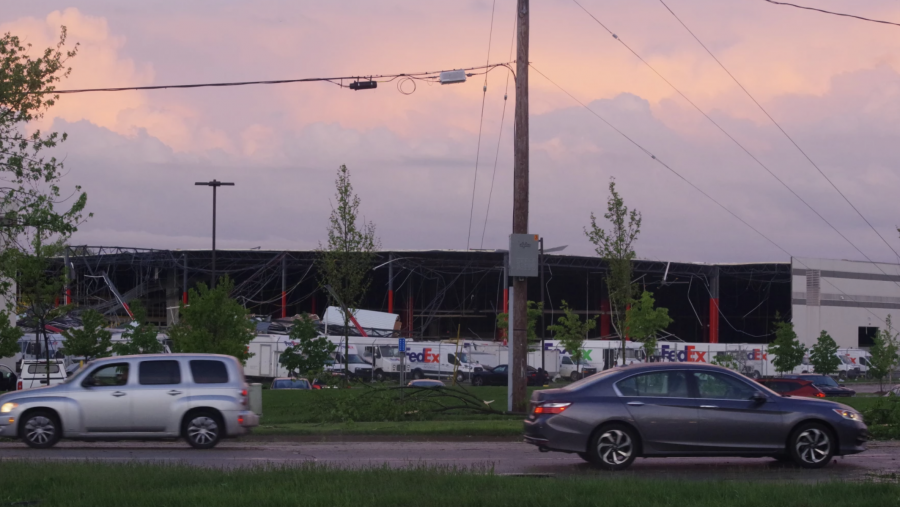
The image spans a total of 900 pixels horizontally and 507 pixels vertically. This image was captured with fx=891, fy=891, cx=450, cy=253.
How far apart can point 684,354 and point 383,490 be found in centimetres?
4815

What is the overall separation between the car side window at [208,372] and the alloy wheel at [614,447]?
7228 mm

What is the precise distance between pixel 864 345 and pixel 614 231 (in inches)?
2069

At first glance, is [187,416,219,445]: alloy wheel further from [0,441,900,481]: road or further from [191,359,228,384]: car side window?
[191,359,228,384]: car side window

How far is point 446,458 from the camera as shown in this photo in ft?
Answer: 44.3

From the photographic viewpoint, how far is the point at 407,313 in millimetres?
76000

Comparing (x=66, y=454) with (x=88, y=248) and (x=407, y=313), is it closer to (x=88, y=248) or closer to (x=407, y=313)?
(x=88, y=248)

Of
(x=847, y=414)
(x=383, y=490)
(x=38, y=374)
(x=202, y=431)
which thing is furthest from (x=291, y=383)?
(x=383, y=490)

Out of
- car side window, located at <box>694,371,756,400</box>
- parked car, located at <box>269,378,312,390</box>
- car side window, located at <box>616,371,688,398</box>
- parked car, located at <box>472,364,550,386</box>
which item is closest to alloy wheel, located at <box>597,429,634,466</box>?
car side window, located at <box>616,371,688,398</box>

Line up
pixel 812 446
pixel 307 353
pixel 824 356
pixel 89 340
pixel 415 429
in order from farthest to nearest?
pixel 824 356
pixel 89 340
pixel 307 353
pixel 415 429
pixel 812 446

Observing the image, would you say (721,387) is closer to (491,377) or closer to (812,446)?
(812,446)

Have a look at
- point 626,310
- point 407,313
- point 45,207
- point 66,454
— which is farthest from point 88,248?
point 66,454

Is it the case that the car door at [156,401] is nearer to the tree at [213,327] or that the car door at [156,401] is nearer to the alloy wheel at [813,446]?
the alloy wheel at [813,446]

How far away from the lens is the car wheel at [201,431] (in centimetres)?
1542

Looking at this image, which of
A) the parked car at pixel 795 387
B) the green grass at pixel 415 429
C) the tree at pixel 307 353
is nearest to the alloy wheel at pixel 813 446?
the green grass at pixel 415 429
